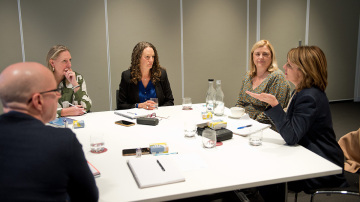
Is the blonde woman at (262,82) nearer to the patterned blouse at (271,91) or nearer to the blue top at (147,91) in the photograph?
the patterned blouse at (271,91)

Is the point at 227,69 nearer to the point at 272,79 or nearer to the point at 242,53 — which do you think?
the point at 242,53

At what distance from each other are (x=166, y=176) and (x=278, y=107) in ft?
3.07

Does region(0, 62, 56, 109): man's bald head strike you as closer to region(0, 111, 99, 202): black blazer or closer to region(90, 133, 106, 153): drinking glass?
A: region(0, 111, 99, 202): black blazer

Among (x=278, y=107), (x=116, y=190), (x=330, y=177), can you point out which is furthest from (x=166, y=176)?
(x=330, y=177)

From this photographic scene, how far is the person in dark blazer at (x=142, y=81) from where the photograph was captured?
3.46 m

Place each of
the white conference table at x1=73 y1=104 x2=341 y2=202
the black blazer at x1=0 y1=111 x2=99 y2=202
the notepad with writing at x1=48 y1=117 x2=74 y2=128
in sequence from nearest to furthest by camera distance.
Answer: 1. the black blazer at x1=0 y1=111 x2=99 y2=202
2. the white conference table at x1=73 y1=104 x2=341 y2=202
3. the notepad with writing at x1=48 y1=117 x2=74 y2=128

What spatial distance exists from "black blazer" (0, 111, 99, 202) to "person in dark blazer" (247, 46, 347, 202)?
1.34 meters

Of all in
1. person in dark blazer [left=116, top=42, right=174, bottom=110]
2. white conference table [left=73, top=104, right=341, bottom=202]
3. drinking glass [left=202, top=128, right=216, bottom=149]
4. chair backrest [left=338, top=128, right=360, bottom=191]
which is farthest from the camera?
person in dark blazer [left=116, top=42, right=174, bottom=110]

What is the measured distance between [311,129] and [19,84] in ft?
5.67

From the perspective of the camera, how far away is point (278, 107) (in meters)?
1.93

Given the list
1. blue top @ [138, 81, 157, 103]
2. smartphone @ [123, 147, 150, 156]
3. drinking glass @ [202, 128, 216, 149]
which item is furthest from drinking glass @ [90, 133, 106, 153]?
blue top @ [138, 81, 157, 103]

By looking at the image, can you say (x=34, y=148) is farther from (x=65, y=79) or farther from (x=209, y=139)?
(x=65, y=79)

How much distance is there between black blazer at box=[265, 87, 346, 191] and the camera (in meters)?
1.85

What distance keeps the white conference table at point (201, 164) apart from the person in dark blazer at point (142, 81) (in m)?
1.20
